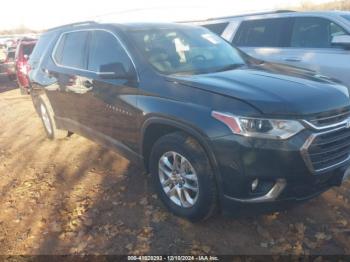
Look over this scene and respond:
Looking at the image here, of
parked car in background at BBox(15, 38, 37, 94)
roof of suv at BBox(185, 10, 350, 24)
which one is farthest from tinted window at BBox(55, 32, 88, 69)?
parked car in background at BBox(15, 38, 37, 94)

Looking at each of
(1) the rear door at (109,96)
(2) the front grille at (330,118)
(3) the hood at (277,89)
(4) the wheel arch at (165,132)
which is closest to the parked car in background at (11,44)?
(1) the rear door at (109,96)

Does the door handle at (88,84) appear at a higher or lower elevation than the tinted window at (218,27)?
higher

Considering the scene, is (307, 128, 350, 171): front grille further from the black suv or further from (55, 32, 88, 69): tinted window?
(55, 32, 88, 69): tinted window

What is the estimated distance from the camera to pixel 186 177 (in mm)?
3668

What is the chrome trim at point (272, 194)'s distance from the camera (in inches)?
124

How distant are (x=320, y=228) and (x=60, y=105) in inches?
153

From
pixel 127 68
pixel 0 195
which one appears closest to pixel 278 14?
pixel 127 68

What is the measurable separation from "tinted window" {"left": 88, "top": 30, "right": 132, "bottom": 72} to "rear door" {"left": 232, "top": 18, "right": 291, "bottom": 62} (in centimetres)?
322

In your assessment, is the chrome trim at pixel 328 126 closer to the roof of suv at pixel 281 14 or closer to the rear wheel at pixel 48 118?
the roof of suv at pixel 281 14

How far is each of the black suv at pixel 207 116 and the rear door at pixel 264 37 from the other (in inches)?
82.2

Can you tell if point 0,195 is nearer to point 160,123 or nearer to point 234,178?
point 160,123

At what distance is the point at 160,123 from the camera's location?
371 cm

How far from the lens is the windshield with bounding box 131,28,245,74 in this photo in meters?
4.12

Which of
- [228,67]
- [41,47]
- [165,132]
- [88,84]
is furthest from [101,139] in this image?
[41,47]
